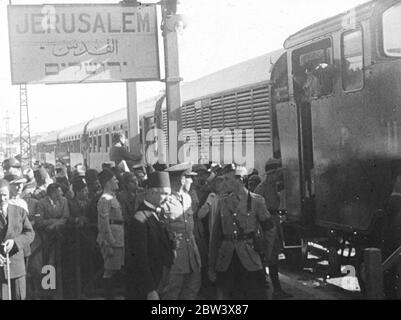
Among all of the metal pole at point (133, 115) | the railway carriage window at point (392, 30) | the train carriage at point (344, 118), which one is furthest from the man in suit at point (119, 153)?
the railway carriage window at point (392, 30)

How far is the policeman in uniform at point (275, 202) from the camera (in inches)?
299

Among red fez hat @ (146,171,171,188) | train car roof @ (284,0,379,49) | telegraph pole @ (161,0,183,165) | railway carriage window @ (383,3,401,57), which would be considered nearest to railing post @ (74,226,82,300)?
telegraph pole @ (161,0,183,165)

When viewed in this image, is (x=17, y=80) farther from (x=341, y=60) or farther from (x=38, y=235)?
(x=341, y=60)

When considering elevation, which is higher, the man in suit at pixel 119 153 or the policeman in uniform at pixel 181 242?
the man in suit at pixel 119 153

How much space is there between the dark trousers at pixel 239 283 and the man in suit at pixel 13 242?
194cm

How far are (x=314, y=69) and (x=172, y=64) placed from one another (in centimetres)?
174

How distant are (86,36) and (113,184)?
2.24 m

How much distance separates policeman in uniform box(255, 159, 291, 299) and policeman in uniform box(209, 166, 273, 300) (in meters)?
1.60

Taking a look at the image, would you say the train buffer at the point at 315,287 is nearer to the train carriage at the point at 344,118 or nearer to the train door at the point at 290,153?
the train carriage at the point at 344,118

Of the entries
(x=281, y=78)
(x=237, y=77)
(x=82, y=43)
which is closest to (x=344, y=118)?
(x=281, y=78)

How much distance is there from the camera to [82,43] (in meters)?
8.16

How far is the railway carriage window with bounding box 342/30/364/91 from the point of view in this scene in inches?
256
